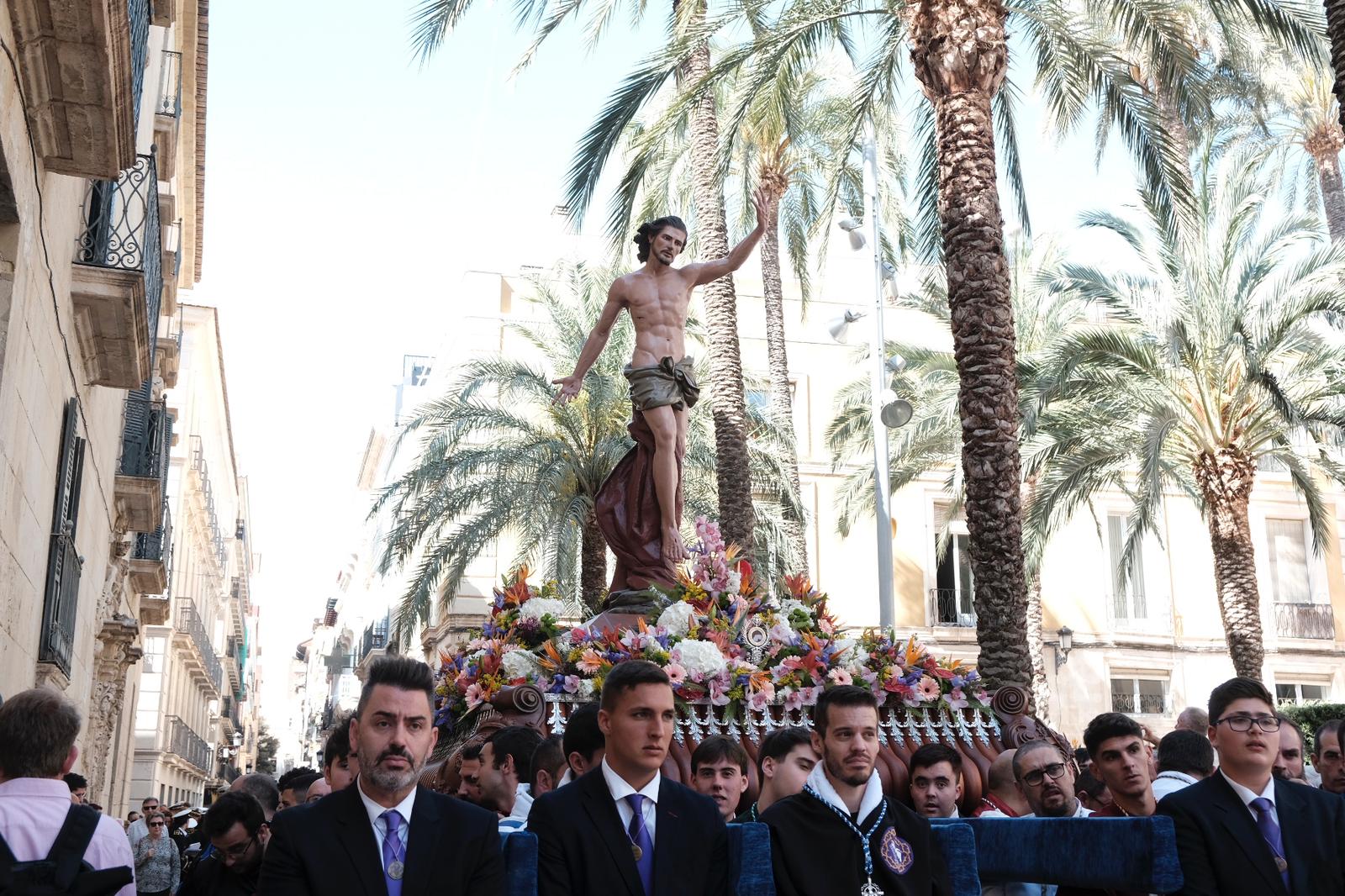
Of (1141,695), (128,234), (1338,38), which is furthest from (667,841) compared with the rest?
(1141,695)

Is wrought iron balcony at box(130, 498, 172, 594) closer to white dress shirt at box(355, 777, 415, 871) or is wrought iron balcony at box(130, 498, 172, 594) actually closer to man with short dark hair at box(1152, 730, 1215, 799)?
man with short dark hair at box(1152, 730, 1215, 799)

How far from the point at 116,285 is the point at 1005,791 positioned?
7368 mm

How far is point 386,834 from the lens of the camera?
3.30m

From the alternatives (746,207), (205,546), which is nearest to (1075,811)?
(746,207)

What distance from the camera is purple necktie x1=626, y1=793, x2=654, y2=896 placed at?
11.3ft

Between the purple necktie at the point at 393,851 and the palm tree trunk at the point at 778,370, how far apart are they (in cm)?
1793

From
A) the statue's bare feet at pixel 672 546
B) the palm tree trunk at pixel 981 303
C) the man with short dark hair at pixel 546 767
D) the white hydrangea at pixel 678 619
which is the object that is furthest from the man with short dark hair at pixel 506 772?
the palm tree trunk at pixel 981 303

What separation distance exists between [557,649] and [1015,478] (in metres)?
4.24

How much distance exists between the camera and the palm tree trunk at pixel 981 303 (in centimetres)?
1029

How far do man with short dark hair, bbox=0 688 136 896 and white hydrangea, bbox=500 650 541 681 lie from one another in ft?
13.0

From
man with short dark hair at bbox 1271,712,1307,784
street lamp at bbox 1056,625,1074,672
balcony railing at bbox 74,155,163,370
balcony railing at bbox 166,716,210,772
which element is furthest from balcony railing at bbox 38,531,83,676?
balcony railing at bbox 166,716,210,772

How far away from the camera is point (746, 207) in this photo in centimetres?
2300

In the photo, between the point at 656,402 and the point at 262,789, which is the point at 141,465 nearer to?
the point at 656,402

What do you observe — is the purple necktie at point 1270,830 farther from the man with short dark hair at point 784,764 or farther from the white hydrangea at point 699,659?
the white hydrangea at point 699,659
